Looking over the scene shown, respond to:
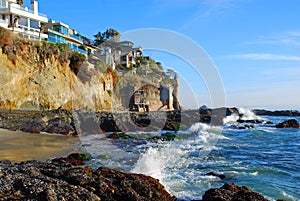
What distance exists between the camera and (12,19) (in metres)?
31.9

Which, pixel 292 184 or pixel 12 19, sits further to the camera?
pixel 12 19

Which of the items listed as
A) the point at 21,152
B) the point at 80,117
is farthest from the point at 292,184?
the point at 80,117

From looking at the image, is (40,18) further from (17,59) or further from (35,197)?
(35,197)

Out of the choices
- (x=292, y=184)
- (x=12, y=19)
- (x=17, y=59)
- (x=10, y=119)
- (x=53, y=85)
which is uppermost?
(x=12, y=19)

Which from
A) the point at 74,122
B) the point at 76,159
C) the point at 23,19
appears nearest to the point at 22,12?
the point at 23,19

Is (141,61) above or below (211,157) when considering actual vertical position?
above

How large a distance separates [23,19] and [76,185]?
105 feet

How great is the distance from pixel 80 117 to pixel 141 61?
42.4m

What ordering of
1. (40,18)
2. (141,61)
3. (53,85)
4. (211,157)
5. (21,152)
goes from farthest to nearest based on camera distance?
(141,61) < (40,18) < (53,85) < (211,157) < (21,152)

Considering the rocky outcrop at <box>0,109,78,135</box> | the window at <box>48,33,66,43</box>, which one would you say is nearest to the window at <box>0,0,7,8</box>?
the window at <box>48,33,66,43</box>

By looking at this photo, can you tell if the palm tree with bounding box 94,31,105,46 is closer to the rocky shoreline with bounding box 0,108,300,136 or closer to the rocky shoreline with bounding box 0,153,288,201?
the rocky shoreline with bounding box 0,108,300,136

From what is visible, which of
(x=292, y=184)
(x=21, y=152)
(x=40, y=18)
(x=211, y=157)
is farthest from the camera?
(x=40, y=18)

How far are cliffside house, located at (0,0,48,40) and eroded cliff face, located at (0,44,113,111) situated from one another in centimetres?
424

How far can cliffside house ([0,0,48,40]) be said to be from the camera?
102ft
